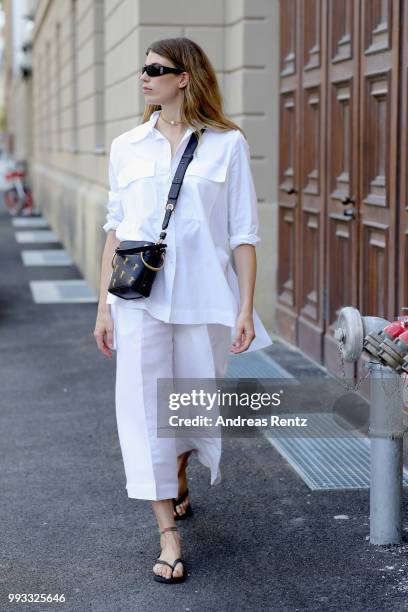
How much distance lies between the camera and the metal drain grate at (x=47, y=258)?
653 inches

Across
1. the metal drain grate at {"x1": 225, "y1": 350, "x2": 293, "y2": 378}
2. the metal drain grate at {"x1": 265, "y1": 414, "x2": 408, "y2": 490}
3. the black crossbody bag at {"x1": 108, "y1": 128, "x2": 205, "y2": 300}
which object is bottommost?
the metal drain grate at {"x1": 265, "y1": 414, "x2": 408, "y2": 490}

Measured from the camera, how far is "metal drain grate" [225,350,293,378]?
804cm

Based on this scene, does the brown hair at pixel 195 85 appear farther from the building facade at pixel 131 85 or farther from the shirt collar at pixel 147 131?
the building facade at pixel 131 85

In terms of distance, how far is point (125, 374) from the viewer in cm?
437

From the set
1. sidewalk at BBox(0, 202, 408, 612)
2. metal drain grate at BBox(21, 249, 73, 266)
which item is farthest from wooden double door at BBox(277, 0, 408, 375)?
metal drain grate at BBox(21, 249, 73, 266)

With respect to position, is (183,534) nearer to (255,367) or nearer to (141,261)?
(141,261)

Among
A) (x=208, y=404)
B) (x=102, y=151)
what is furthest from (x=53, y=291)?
(x=208, y=404)

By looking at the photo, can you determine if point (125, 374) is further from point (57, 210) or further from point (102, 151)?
point (57, 210)

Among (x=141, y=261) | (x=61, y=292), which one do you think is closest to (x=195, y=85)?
(x=141, y=261)

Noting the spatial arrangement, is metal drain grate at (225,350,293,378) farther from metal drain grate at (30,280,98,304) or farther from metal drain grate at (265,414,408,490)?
metal drain grate at (30,280,98,304)

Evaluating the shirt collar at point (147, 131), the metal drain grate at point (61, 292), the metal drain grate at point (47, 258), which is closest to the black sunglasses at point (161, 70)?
the shirt collar at point (147, 131)

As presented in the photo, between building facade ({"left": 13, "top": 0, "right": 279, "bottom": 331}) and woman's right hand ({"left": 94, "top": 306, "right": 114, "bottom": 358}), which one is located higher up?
building facade ({"left": 13, "top": 0, "right": 279, "bottom": 331})

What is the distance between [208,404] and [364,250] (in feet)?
9.42

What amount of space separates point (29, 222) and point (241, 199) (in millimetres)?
21365
